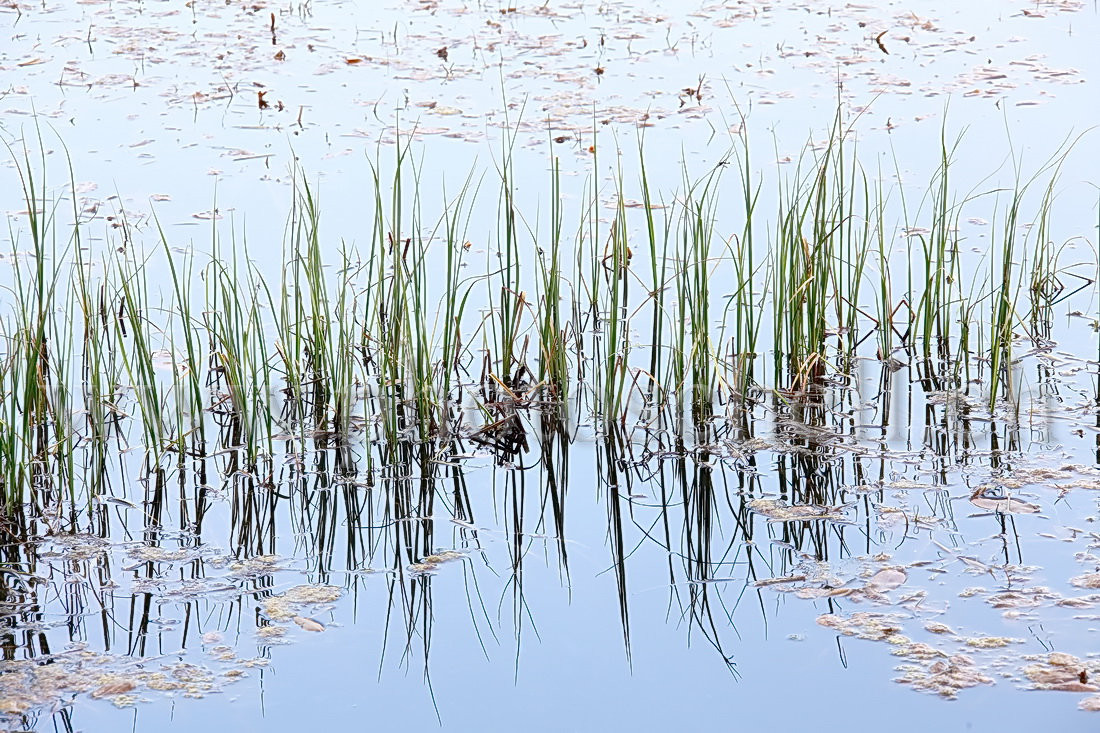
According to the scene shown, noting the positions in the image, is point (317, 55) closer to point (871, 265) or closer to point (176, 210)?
point (176, 210)

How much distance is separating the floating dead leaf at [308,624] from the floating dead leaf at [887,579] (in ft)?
4.04

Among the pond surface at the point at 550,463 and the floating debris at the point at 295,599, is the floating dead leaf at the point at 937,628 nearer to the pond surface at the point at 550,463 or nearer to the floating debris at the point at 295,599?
the pond surface at the point at 550,463

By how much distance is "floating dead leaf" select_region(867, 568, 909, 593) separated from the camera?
9.59ft

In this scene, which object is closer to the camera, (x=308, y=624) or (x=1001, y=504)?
(x=308, y=624)

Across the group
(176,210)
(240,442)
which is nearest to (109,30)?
(176,210)

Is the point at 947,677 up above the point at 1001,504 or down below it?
below

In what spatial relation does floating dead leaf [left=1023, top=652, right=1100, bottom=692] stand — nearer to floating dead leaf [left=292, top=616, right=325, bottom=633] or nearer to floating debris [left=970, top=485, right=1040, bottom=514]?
floating debris [left=970, top=485, right=1040, bottom=514]

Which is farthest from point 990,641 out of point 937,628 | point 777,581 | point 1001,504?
point 1001,504

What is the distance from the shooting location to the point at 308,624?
2.86m

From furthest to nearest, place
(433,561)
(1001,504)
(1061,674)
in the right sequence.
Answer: (1001,504), (433,561), (1061,674)

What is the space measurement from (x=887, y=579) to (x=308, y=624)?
1304 mm

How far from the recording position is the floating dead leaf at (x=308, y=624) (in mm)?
2842

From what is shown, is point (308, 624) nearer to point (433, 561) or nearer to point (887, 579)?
point (433, 561)

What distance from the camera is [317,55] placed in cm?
790
